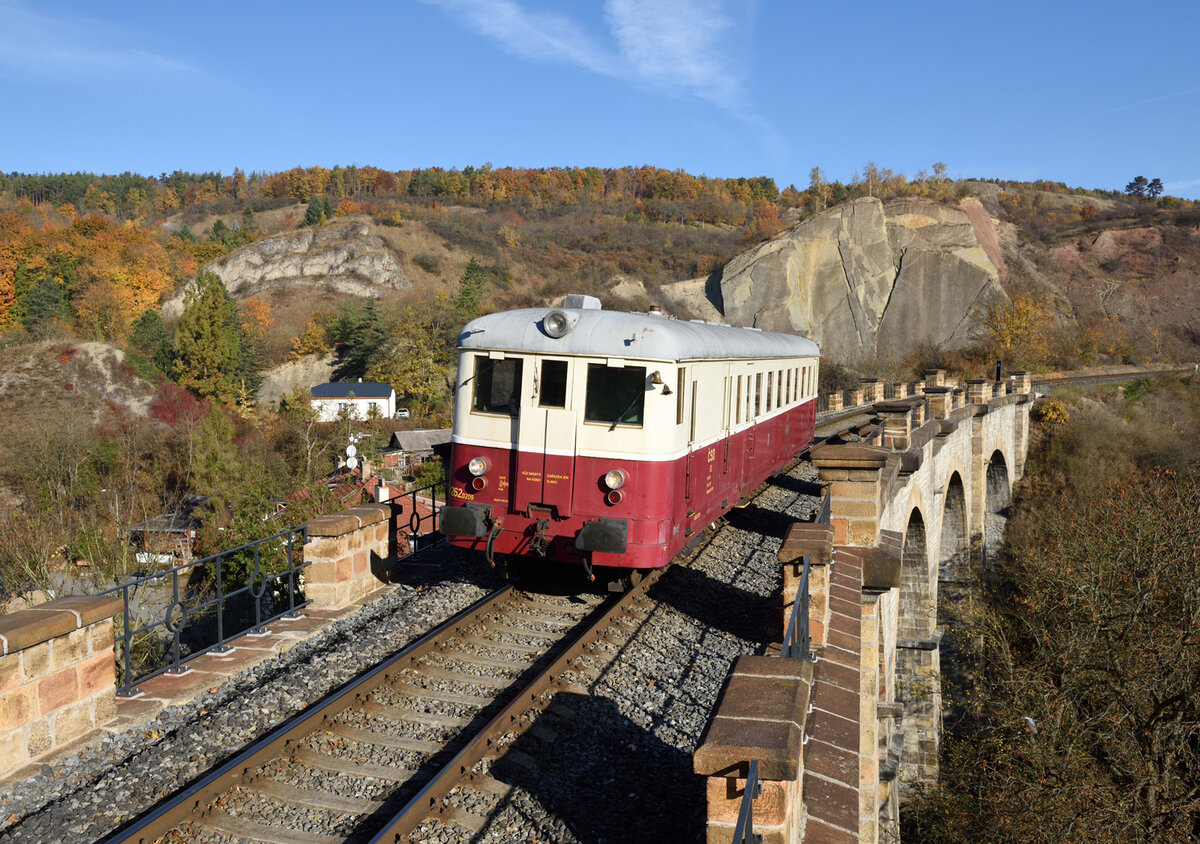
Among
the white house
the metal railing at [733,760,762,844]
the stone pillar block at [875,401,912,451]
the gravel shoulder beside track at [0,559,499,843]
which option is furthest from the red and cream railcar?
the white house

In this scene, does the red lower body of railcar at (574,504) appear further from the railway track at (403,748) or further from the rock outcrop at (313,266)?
the rock outcrop at (313,266)

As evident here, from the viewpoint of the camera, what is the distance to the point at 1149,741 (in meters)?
16.3

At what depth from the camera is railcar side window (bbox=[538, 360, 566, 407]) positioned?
27.5 feet

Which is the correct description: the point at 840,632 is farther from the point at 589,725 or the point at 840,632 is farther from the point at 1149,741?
the point at 1149,741

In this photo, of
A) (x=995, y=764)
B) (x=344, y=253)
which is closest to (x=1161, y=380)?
(x=995, y=764)

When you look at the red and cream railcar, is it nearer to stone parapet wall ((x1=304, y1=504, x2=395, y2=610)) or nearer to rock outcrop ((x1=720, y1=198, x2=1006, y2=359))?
stone parapet wall ((x1=304, y1=504, x2=395, y2=610))

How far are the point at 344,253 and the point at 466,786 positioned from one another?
7802 cm

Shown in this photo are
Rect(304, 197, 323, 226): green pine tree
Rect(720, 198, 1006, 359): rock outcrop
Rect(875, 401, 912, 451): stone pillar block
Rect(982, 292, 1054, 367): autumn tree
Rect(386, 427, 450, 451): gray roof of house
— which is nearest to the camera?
Rect(875, 401, 912, 451): stone pillar block

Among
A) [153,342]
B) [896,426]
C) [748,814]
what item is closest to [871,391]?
[896,426]

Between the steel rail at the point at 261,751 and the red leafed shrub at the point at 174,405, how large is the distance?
38.2 metres

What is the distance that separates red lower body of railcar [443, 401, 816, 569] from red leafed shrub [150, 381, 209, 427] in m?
36.9

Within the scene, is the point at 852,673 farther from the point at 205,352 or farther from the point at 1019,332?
the point at 205,352

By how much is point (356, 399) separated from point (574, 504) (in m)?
41.3

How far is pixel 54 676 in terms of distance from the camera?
520 centimetres
